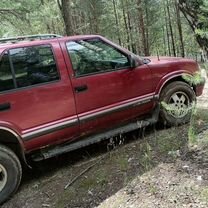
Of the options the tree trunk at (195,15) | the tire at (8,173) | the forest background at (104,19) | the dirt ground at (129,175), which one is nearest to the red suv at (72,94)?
the tire at (8,173)

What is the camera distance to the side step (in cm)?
481

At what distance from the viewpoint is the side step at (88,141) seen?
15.8ft

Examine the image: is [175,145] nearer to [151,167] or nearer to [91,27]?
[151,167]

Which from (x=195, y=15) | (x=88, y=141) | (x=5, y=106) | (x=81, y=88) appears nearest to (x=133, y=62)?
(x=81, y=88)

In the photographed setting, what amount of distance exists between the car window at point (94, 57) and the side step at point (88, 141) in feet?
3.23

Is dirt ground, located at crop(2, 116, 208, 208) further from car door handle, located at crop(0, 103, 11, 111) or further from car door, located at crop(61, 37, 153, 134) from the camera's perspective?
car door handle, located at crop(0, 103, 11, 111)

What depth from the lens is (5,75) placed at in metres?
4.48

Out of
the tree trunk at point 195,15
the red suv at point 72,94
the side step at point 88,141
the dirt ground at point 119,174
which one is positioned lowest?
the dirt ground at point 119,174

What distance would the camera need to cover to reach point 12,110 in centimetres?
441

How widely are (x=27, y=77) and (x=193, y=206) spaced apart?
2702 millimetres

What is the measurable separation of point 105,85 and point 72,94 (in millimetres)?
588

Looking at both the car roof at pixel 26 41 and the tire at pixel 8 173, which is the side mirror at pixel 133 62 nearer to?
the car roof at pixel 26 41

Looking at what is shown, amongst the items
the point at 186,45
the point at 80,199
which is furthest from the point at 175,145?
the point at 186,45

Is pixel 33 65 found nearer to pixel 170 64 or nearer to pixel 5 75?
pixel 5 75
